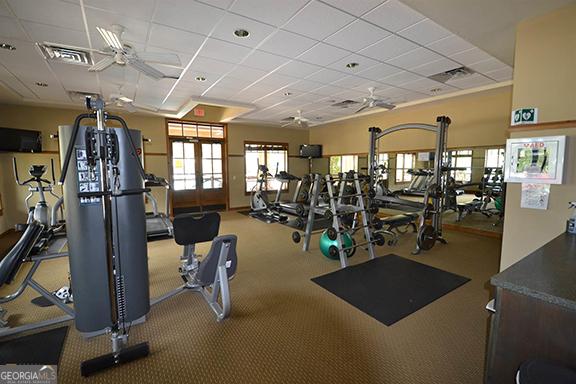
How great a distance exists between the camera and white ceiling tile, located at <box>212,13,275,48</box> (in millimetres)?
2764

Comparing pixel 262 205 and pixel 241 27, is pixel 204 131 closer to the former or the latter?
pixel 262 205

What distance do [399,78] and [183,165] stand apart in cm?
644

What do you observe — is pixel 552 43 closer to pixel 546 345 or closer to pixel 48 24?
pixel 546 345

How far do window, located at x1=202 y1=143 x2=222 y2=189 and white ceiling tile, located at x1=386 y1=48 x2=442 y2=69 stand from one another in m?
6.26

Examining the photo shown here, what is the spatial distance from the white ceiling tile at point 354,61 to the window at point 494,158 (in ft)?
12.3

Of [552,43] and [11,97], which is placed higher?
[11,97]

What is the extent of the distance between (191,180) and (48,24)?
5.83 m

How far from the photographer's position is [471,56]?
368 centimetres

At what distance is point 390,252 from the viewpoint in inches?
180

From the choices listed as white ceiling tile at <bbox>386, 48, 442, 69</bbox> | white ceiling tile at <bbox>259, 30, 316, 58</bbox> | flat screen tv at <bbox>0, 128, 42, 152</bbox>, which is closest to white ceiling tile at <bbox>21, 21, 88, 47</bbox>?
white ceiling tile at <bbox>259, 30, 316, 58</bbox>

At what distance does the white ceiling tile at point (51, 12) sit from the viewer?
242 cm

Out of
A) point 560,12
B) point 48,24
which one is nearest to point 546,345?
point 560,12

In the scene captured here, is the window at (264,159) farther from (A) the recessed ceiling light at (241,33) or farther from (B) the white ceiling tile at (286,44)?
(A) the recessed ceiling light at (241,33)

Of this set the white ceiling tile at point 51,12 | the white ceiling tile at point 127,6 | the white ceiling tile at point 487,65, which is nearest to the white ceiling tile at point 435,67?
the white ceiling tile at point 487,65
